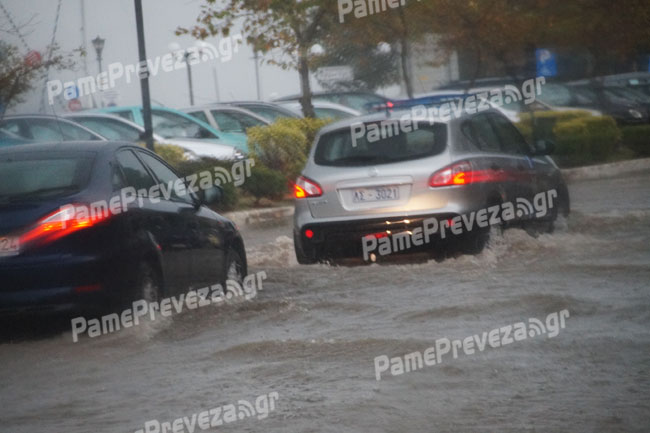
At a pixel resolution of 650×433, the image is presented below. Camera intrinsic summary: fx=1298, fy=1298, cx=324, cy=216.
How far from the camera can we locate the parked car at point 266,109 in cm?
2772

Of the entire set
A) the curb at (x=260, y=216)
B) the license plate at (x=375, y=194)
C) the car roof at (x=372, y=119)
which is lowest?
the curb at (x=260, y=216)

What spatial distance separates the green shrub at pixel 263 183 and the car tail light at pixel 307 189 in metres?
9.17

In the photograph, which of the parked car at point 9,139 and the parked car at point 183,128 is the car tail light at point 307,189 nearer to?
the parked car at point 9,139

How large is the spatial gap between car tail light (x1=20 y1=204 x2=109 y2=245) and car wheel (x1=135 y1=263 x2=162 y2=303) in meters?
0.49

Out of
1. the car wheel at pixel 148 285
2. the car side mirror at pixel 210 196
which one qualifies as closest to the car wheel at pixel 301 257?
the car side mirror at pixel 210 196

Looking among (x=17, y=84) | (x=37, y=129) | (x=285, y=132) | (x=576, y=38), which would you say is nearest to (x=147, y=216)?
(x=17, y=84)

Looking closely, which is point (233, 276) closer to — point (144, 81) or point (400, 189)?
point (400, 189)

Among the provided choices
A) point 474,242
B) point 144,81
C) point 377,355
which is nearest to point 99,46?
point 144,81

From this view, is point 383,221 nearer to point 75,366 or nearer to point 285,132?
point 75,366

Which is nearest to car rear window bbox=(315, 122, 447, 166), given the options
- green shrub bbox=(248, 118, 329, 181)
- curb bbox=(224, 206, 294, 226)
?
curb bbox=(224, 206, 294, 226)

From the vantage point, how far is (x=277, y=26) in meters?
27.9

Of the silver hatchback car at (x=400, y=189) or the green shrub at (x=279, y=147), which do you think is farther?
the green shrub at (x=279, y=147)

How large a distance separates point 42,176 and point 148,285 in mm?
952

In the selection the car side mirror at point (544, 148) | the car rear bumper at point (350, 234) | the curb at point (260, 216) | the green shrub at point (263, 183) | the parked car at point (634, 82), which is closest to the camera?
the car rear bumper at point (350, 234)
